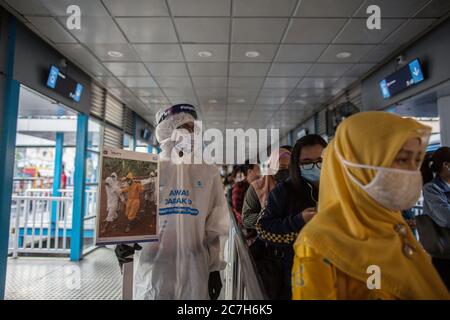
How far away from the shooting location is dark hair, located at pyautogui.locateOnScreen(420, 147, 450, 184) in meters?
2.33

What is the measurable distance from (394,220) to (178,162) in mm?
1146

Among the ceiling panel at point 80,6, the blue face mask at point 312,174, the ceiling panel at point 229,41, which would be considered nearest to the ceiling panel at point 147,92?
the ceiling panel at point 229,41

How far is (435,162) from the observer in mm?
2367

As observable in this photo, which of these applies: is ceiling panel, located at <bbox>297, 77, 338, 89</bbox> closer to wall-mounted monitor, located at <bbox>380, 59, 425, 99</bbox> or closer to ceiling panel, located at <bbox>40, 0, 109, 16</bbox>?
wall-mounted monitor, located at <bbox>380, 59, 425, 99</bbox>

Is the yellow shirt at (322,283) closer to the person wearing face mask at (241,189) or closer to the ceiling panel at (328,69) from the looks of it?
the person wearing face mask at (241,189)

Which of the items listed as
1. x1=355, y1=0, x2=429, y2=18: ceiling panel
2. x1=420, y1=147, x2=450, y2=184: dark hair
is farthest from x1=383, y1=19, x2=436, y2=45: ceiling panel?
x1=420, y1=147, x2=450, y2=184: dark hair

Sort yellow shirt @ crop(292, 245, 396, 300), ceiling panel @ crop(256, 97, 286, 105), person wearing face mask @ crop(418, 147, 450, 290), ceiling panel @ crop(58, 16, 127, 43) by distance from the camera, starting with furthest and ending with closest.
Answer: ceiling panel @ crop(256, 97, 286, 105) < ceiling panel @ crop(58, 16, 127, 43) < person wearing face mask @ crop(418, 147, 450, 290) < yellow shirt @ crop(292, 245, 396, 300)

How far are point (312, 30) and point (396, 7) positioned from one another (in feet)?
2.74

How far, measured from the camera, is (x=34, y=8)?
9.27 ft

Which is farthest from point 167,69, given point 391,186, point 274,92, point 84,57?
point 391,186

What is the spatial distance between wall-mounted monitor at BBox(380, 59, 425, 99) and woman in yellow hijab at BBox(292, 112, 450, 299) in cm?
317

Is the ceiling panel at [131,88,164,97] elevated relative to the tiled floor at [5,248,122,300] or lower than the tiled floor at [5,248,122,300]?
elevated

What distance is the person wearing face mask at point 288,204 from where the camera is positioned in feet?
4.37
